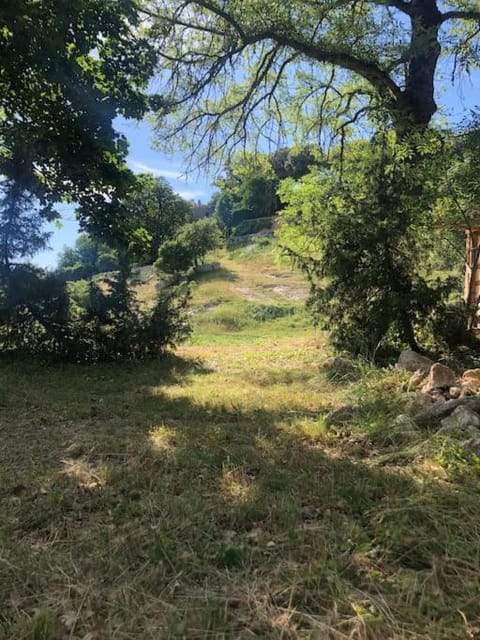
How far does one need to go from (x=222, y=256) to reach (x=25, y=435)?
32.1 meters

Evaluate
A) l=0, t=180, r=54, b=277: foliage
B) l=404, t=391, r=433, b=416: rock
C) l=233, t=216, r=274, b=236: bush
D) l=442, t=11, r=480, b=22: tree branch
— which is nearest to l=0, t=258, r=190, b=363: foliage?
l=0, t=180, r=54, b=277: foliage

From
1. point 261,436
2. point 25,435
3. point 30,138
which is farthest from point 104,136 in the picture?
point 261,436

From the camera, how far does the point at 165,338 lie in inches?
360

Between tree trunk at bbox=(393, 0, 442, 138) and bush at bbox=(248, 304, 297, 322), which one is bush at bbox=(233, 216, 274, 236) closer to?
bush at bbox=(248, 304, 297, 322)

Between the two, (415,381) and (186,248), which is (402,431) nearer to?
(415,381)

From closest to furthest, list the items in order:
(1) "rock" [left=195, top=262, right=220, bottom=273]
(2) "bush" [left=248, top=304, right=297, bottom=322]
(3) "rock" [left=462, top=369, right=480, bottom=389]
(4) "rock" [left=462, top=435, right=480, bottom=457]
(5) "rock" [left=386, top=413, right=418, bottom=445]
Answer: (4) "rock" [left=462, top=435, right=480, bottom=457]
(5) "rock" [left=386, top=413, right=418, bottom=445]
(3) "rock" [left=462, top=369, right=480, bottom=389]
(2) "bush" [left=248, top=304, right=297, bottom=322]
(1) "rock" [left=195, top=262, right=220, bottom=273]

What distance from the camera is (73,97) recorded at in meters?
6.62

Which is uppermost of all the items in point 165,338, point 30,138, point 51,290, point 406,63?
point 406,63

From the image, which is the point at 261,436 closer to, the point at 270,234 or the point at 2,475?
the point at 2,475

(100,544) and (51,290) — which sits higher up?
(51,290)

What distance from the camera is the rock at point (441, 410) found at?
395cm

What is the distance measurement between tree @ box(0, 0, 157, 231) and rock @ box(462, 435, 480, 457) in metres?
5.77

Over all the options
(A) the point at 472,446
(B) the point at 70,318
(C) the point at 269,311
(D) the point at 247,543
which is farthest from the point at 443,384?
(C) the point at 269,311

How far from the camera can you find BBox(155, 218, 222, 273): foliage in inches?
1096
